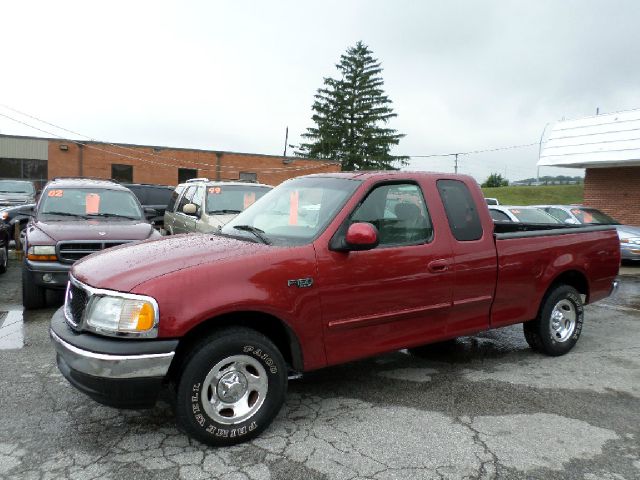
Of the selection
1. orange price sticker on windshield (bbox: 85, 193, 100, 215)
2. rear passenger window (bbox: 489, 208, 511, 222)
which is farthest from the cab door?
rear passenger window (bbox: 489, 208, 511, 222)

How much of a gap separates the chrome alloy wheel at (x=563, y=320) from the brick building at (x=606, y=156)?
11.1 m

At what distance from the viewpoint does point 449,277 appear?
4203 millimetres

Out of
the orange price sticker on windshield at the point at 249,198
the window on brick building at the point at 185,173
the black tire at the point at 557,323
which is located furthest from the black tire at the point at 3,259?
the window on brick building at the point at 185,173

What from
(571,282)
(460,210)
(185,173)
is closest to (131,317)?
(460,210)

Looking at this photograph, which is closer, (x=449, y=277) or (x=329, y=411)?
(x=329, y=411)

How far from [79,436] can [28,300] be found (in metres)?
3.96

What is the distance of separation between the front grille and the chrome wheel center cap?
971 millimetres

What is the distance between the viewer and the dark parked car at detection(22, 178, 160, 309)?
629 centimetres

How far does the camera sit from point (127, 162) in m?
29.5

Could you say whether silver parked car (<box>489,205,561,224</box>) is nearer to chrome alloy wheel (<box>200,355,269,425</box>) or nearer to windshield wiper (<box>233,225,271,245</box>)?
windshield wiper (<box>233,225,271,245</box>)

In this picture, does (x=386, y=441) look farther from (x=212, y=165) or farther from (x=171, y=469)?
(x=212, y=165)

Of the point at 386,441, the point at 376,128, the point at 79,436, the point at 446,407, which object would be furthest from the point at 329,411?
the point at 376,128

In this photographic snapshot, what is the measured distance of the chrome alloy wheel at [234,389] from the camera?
10.3 feet

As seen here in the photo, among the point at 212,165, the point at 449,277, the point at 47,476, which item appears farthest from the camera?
the point at 212,165
